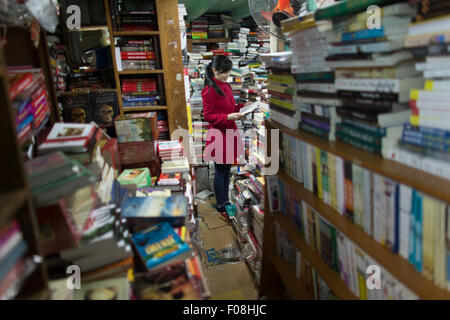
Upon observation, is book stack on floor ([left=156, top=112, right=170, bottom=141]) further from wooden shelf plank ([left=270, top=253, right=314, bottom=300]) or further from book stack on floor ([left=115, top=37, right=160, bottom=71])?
wooden shelf plank ([left=270, top=253, right=314, bottom=300])

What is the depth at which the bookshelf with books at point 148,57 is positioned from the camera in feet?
8.79

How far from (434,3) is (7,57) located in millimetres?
1612

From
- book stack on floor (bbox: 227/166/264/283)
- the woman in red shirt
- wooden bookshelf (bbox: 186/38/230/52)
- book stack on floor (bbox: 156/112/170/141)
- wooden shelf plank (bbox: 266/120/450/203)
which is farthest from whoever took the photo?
wooden bookshelf (bbox: 186/38/230/52)

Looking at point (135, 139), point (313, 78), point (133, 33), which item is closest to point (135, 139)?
point (135, 139)

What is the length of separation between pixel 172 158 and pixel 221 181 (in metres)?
1.34

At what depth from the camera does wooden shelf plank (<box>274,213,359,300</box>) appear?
1200 mm

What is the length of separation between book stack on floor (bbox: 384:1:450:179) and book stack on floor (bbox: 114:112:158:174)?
5.51 ft

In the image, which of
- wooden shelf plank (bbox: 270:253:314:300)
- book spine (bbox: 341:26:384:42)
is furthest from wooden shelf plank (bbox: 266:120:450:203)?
wooden shelf plank (bbox: 270:253:314:300)

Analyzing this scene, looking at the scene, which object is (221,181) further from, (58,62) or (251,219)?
(58,62)

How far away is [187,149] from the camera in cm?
305

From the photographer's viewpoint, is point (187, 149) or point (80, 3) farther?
point (187, 149)

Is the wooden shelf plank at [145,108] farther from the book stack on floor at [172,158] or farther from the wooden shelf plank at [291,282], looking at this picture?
the wooden shelf plank at [291,282]
